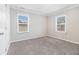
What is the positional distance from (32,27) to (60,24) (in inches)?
72.3

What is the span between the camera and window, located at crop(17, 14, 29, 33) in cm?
380

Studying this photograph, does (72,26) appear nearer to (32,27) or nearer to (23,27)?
(32,27)

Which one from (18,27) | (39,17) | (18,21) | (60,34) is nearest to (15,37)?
(18,27)

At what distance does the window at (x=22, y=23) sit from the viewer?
3802 mm

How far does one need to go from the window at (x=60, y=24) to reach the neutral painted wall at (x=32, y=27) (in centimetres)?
117

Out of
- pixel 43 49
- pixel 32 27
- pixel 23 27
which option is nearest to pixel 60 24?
pixel 32 27

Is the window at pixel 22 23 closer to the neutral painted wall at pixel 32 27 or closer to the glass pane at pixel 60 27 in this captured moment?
the neutral painted wall at pixel 32 27

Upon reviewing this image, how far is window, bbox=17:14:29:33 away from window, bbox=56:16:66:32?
2.06 meters

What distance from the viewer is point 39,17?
5254mm

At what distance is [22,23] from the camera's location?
12.9 feet

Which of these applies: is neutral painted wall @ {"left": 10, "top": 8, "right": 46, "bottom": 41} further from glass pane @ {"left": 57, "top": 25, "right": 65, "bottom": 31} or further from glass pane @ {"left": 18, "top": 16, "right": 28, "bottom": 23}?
glass pane @ {"left": 57, "top": 25, "right": 65, "bottom": 31}

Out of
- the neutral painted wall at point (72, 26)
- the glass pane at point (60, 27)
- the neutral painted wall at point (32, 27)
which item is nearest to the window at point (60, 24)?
the glass pane at point (60, 27)
